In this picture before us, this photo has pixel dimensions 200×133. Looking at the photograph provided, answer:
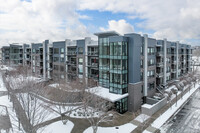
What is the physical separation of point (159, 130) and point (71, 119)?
1397cm

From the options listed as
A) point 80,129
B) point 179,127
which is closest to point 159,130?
point 179,127

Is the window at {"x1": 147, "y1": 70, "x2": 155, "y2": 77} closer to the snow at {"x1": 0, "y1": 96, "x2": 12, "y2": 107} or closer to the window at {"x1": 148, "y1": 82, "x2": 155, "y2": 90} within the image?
the window at {"x1": 148, "y1": 82, "x2": 155, "y2": 90}

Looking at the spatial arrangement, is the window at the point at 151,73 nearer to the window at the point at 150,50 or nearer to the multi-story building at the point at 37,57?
the window at the point at 150,50

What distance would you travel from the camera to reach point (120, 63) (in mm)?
26375

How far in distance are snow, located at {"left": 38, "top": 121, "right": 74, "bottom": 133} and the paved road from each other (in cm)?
1385

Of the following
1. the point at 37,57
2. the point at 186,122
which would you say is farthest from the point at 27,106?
the point at 37,57

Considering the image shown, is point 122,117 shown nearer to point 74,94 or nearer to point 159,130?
point 159,130

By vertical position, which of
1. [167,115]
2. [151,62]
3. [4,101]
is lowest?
[167,115]

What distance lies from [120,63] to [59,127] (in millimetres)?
15136

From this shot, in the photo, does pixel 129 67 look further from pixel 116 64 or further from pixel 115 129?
pixel 115 129

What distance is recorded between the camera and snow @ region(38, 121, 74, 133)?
19695mm

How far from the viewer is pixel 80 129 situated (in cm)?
2023

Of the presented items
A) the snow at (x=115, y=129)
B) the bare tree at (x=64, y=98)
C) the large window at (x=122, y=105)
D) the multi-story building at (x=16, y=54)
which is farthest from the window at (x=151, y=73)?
the multi-story building at (x=16, y=54)

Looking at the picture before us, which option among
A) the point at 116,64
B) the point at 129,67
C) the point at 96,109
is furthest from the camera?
the point at 129,67
